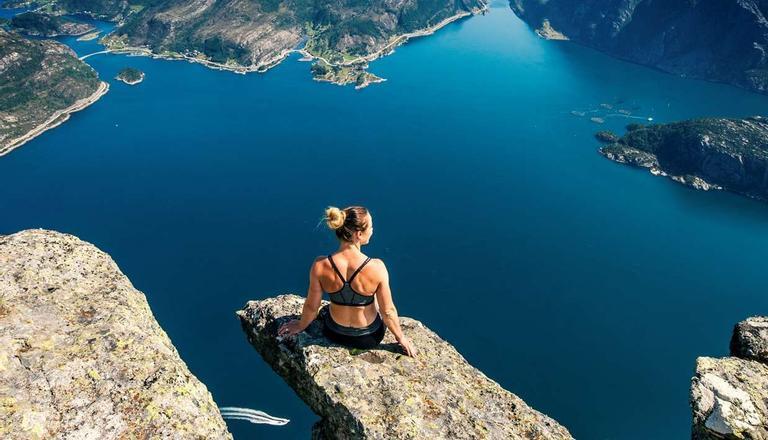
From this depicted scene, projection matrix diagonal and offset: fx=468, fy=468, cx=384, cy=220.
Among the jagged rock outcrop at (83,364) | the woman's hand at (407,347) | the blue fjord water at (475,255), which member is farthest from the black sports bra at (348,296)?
the blue fjord water at (475,255)

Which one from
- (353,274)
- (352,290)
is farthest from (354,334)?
(353,274)

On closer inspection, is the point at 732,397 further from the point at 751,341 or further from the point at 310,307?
the point at 310,307

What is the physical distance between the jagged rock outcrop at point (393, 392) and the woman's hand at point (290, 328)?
116 millimetres

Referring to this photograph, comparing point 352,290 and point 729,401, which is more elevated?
point 729,401

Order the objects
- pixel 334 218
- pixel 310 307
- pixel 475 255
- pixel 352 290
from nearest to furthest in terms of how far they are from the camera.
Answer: pixel 334 218 → pixel 352 290 → pixel 310 307 → pixel 475 255

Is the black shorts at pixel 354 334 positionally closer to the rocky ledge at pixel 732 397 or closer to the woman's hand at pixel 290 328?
the woman's hand at pixel 290 328

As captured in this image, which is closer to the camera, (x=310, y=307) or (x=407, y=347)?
(x=310, y=307)

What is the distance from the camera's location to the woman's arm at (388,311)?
858 cm

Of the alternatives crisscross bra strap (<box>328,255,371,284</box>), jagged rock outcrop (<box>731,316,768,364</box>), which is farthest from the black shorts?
jagged rock outcrop (<box>731,316,768,364</box>)

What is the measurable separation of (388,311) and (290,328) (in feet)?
6.76

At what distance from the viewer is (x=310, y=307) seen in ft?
29.4

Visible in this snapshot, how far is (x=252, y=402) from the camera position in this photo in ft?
317

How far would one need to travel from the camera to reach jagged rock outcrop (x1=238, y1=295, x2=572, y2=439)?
7551 millimetres

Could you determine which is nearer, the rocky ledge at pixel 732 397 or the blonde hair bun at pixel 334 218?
the rocky ledge at pixel 732 397
